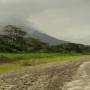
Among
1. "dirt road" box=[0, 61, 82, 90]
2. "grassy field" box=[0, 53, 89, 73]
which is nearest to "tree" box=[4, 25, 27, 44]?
"grassy field" box=[0, 53, 89, 73]

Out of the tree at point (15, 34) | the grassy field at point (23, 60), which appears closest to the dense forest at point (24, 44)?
the tree at point (15, 34)

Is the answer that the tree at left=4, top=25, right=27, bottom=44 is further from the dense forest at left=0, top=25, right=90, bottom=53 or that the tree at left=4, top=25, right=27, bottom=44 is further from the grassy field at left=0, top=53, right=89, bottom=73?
the grassy field at left=0, top=53, right=89, bottom=73

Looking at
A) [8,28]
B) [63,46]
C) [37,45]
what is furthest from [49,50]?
[8,28]

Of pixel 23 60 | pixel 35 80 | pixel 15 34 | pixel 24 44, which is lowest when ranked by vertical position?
pixel 23 60

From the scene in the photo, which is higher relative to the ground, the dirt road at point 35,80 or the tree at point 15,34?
the tree at point 15,34

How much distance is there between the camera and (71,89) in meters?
27.7

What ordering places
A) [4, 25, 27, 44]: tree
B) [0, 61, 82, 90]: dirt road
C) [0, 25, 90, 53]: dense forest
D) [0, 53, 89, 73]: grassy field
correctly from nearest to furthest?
1. [0, 61, 82, 90]: dirt road
2. [0, 53, 89, 73]: grassy field
3. [0, 25, 90, 53]: dense forest
4. [4, 25, 27, 44]: tree

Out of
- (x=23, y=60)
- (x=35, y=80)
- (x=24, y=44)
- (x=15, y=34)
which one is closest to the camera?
(x=35, y=80)

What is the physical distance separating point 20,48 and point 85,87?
129m

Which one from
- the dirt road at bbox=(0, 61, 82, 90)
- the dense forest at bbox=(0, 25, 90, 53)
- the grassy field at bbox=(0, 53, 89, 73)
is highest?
the dense forest at bbox=(0, 25, 90, 53)

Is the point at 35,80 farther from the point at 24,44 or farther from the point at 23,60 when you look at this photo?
the point at 24,44

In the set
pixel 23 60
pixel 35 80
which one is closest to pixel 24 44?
pixel 23 60

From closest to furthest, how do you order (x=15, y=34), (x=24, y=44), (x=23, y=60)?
(x=23, y=60) → (x=24, y=44) → (x=15, y=34)

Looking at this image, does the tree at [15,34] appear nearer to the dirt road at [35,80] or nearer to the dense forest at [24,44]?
the dense forest at [24,44]
